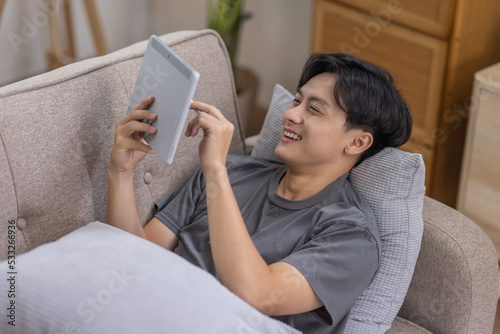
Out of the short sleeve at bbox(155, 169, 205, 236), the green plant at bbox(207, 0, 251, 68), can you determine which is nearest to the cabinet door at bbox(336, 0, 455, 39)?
the green plant at bbox(207, 0, 251, 68)

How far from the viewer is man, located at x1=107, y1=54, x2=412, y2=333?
1.33 metres

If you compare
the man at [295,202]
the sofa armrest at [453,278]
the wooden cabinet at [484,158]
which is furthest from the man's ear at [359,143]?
the wooden cabinet at [484,158]

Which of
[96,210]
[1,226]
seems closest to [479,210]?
[96,210]

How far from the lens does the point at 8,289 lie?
1.26 meters

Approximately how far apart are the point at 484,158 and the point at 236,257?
4.05 feet

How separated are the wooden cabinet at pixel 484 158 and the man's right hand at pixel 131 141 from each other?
1.17 m

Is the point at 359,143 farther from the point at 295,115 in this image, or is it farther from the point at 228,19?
the point at 228,19

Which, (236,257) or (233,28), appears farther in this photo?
(233,28)

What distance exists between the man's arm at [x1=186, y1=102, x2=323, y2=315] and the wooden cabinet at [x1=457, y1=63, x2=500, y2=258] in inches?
43.5

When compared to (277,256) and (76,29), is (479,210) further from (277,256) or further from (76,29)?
(76,29)

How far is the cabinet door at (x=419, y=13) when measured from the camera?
7.42 feet

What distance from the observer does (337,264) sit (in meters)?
1.36

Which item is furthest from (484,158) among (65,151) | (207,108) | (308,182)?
(65,151)

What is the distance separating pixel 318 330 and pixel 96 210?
557mm
